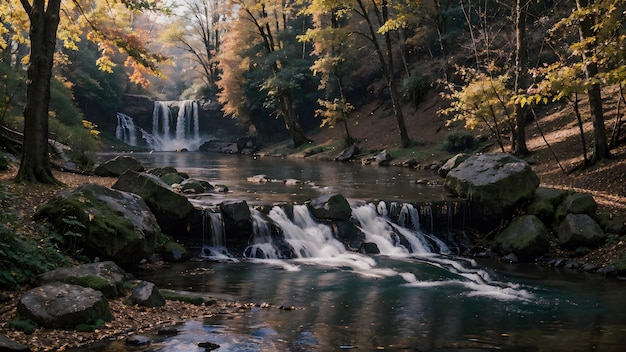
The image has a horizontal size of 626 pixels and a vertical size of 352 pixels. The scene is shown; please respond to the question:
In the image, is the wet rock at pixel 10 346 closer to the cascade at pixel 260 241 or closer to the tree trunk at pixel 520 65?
the cascade at pixel 260 241

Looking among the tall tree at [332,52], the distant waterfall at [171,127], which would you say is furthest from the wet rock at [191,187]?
the distant waterfall at [171,127]

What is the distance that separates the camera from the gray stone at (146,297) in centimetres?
756

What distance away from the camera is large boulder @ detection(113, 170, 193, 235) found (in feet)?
42.0

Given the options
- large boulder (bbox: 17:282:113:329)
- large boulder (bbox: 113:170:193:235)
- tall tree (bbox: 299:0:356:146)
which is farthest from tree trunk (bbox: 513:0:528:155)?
large boulder (bbox: 17:282:113:329)

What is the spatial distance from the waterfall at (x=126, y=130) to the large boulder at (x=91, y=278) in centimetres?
4553

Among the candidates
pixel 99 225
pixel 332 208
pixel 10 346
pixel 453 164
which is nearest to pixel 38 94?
pixel 99 225

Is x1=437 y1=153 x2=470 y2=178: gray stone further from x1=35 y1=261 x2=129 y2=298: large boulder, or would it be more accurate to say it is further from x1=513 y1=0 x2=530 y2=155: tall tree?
x1=35 y1=261 x2=129 y2=298: large boulder

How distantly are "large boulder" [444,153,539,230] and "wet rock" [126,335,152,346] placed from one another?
1022cm

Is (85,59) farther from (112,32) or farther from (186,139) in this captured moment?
(112,32)

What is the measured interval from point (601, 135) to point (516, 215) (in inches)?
167

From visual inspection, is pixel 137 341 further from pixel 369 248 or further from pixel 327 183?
pixel 327 183

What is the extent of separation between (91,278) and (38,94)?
6621 millimetres

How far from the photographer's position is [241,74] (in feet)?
145

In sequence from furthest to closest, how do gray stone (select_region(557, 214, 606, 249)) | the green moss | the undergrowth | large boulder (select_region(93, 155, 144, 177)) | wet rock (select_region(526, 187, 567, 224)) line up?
large boulder (select_region(93, 155, 144, 177)), wet rock (select_region(526, 187, 567, 224)), gray stone (select_region(557, 214, 606, 249)), the undergrowth, the green moss
